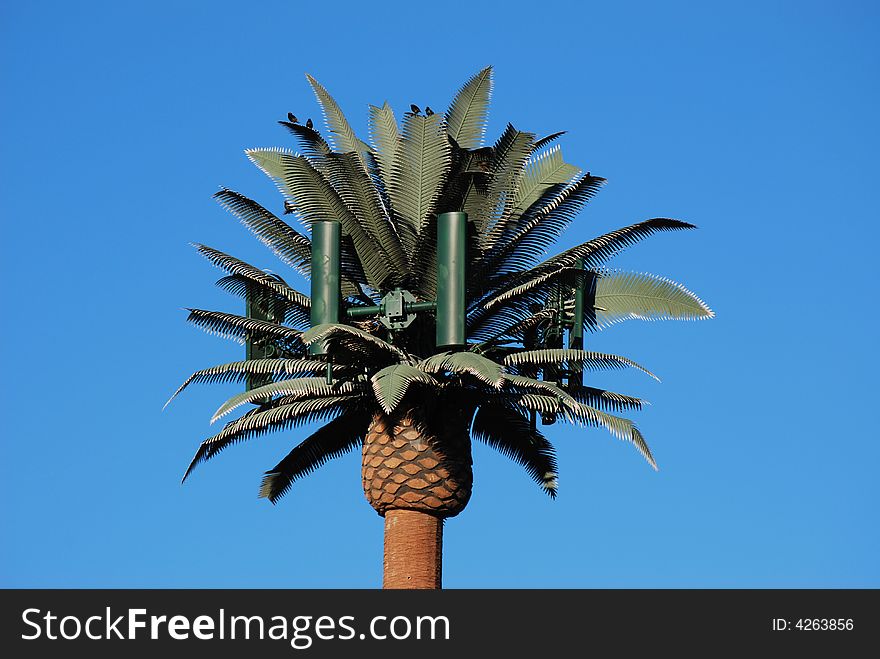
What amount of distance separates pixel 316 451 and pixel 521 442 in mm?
3645

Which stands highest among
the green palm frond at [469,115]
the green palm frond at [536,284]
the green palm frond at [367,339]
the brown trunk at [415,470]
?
the green palm frond at [469,115]

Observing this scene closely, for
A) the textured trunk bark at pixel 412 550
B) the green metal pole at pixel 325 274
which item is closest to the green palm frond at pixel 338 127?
the textured trunk bark at pixel 412 550

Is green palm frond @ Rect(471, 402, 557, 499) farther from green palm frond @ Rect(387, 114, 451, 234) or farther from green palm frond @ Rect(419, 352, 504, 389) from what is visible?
green palm frond @ Rect(387, 114, 451, 234)

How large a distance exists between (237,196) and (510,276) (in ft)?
16.5

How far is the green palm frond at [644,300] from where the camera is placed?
1563 inches

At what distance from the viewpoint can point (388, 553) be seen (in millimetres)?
38531

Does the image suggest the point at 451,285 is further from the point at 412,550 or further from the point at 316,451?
the point at 316,451

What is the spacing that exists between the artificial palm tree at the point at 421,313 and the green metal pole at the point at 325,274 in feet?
25.6

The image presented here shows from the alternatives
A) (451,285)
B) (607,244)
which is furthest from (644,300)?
(451,285)

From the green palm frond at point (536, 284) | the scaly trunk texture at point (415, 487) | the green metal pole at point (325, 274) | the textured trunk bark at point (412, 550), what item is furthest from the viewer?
the green palm frond at point (536, 284)

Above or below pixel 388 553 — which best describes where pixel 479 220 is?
above

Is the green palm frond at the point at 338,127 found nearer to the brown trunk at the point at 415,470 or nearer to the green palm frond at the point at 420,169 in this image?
the green palm frond at the point at 420,169
